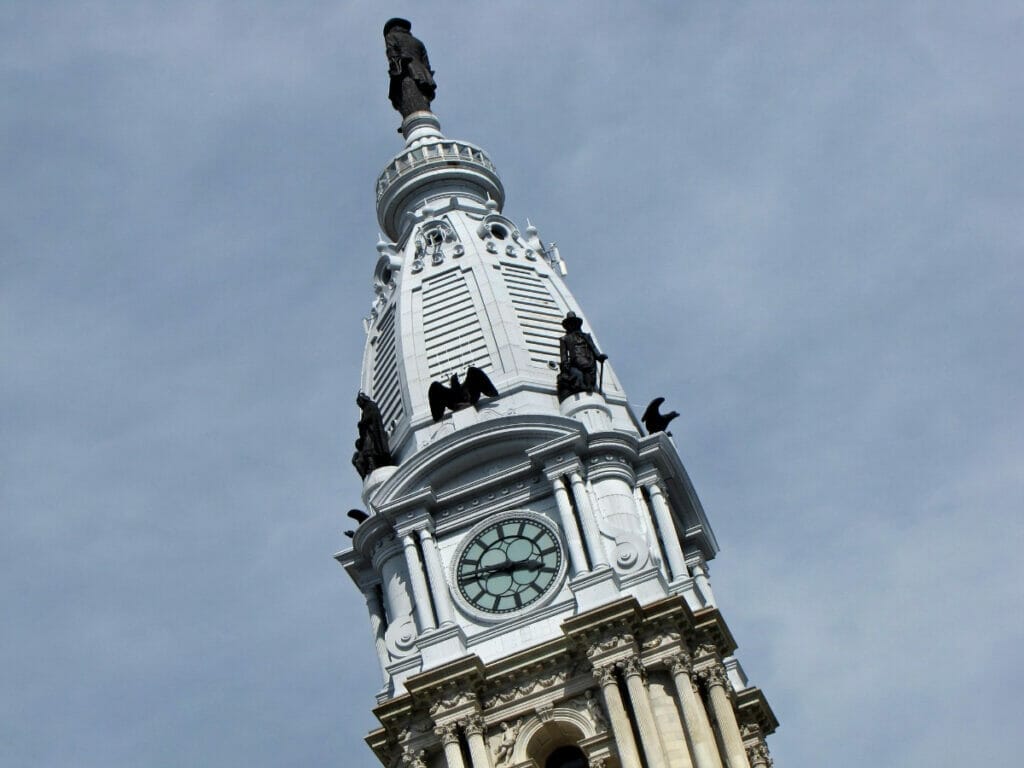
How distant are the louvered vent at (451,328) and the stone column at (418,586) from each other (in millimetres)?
6545

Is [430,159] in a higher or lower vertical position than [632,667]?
higher

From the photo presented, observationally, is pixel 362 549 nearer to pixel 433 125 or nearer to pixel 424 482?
pixel 424 482

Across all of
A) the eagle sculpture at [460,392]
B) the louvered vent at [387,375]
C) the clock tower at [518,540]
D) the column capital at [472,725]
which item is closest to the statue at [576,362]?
the clock tower at [518,540]

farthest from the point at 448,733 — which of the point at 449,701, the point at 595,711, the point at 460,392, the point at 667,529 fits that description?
the point at 460,392

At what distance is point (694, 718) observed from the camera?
59.4 meters

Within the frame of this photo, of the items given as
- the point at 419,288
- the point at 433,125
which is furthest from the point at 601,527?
the point at 433,125

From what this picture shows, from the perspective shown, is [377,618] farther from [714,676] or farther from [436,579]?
[714,676]

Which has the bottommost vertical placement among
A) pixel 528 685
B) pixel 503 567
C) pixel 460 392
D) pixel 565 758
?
pixel 565 758

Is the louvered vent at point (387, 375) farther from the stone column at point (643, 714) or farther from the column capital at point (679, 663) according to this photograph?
the column capital at point (679, 663)

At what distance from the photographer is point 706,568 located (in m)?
70.7

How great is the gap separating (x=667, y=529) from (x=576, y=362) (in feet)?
20.4

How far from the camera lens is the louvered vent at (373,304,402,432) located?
70.4m

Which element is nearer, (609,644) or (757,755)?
(609,644)

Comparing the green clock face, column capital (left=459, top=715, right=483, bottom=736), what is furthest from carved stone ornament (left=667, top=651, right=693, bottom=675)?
column capital (left=459, top=715, right=483, bottom=736)
